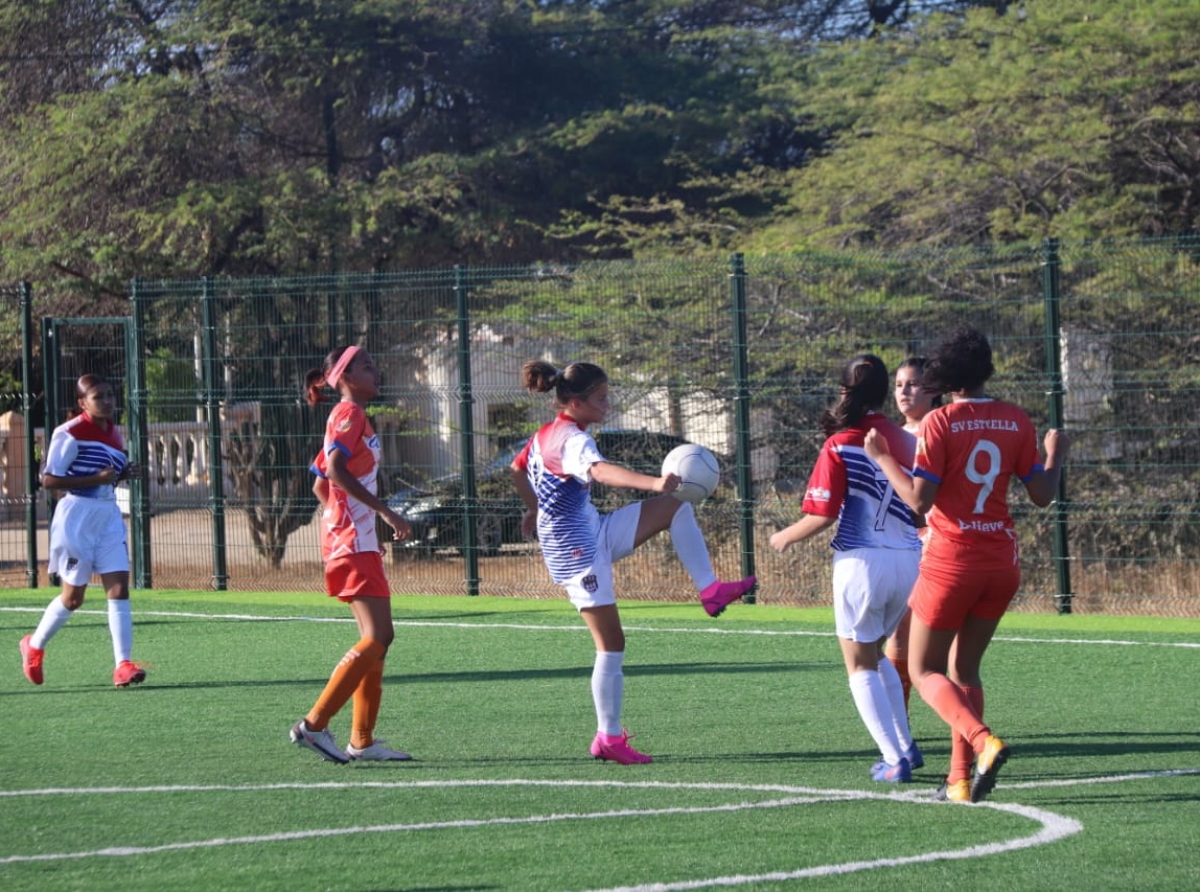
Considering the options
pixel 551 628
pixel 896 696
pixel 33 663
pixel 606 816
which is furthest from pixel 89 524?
pixel 896 696

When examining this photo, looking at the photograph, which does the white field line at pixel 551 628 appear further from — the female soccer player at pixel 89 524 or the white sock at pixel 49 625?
the white sock at pixel 49 625

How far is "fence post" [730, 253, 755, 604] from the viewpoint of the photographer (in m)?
13.3

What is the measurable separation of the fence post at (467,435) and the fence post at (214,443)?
2502mm

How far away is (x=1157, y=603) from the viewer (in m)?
12.2

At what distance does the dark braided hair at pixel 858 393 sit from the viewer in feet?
21.2

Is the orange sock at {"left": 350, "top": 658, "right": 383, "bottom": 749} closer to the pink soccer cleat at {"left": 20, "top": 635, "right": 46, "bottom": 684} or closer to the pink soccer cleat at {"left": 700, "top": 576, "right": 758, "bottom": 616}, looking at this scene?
the pink soccer cleat at {"left": 700, "top": 576, "right": 758, "bottom": 616}

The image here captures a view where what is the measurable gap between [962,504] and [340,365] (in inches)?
114

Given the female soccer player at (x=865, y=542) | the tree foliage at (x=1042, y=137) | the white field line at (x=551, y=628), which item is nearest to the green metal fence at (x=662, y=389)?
the white field line at (x=551, y=628)

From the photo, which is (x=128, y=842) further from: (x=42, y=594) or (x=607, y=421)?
(x=42, y=594)

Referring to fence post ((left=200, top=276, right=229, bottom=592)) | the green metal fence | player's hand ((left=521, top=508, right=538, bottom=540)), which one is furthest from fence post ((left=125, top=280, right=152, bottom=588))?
player's hand ((left=521, top=508, right=538, bottom=540))

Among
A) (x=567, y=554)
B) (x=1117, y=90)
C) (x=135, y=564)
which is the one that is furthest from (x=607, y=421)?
(x=567, y=554)

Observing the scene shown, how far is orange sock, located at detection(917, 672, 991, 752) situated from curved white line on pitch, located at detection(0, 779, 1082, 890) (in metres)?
0.34

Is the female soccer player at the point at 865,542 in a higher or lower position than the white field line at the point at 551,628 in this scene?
higher

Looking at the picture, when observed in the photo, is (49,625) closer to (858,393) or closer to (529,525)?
(529,525)
